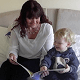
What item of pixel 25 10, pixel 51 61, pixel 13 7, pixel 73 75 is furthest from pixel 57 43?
pixel 13 7

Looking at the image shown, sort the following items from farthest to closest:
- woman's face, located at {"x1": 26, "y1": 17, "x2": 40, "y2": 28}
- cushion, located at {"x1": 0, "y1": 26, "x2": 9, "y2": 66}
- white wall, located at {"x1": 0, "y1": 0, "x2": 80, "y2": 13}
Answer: white wall, located at {"x1": 0, "y1": 0, "x2": 80, "y2": 13}
cushion, located at {"x1": 0, "y1": 26, "x2": 9, "y2": 66}
woman's face, located at {"x1": 26, "y1": 17, "x2": 40, "y2": 28}

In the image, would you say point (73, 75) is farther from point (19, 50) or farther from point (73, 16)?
point (73, 16)

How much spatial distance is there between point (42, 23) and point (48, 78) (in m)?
0.51

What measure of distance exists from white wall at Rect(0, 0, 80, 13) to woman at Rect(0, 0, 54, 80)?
0.71 metres

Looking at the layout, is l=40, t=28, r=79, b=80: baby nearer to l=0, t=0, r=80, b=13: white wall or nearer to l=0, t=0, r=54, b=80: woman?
l=0, t=0, r=54, b=80: woman

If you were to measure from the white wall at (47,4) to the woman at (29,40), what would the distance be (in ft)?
2.34

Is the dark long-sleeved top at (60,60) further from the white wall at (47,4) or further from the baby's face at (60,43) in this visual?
the white wall at (47,4)

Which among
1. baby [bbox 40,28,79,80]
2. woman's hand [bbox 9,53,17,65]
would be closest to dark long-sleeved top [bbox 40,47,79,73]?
baby [bbox 40,28,79,80]

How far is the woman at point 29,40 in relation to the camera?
3.69 feet

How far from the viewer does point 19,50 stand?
130 centimetres

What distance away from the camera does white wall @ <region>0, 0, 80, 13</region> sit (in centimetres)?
190

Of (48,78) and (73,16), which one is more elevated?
(73,16)

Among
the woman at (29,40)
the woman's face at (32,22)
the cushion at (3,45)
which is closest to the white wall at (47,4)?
the cushion at (3,45)

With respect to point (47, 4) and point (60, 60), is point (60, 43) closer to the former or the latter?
point (60, 60)
